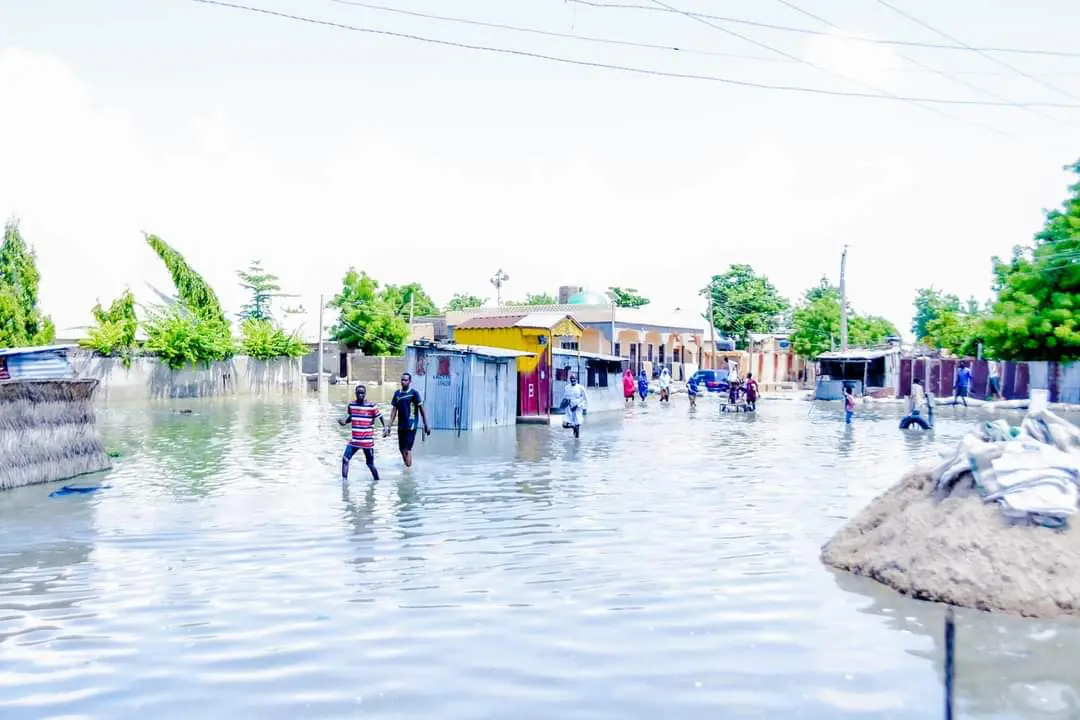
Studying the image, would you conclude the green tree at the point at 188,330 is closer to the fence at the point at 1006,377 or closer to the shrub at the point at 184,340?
the shrub at the point at 184,340

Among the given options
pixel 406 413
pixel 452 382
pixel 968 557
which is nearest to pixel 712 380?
pixel 452 382

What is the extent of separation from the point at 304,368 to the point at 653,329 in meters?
22.7

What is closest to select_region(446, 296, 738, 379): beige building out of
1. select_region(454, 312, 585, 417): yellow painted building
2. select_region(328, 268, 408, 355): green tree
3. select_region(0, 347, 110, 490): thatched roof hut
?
select_region(328, 268, 408, 355): green tree

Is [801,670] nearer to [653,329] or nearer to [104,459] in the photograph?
[104,459]

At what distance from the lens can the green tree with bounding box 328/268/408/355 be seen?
61312 mm

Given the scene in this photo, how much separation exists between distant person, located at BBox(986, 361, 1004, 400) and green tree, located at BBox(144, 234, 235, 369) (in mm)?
33475

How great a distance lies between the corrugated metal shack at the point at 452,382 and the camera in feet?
80.3

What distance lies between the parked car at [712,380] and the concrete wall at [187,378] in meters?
21.0

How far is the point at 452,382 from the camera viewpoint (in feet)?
80.5

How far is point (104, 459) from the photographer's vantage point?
51.9 ft

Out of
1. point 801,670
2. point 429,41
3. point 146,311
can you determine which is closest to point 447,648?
point 801,670

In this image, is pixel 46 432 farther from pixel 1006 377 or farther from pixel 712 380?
pixel 712 380

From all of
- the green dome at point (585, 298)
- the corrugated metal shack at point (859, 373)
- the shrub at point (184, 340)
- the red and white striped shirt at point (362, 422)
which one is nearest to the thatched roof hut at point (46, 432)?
the red and white striped shirt at point (362, 422)

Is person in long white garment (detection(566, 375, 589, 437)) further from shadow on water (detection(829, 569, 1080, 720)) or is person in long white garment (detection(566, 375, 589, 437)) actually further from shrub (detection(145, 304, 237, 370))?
shrub (detection(145, 304, 237, 370))
